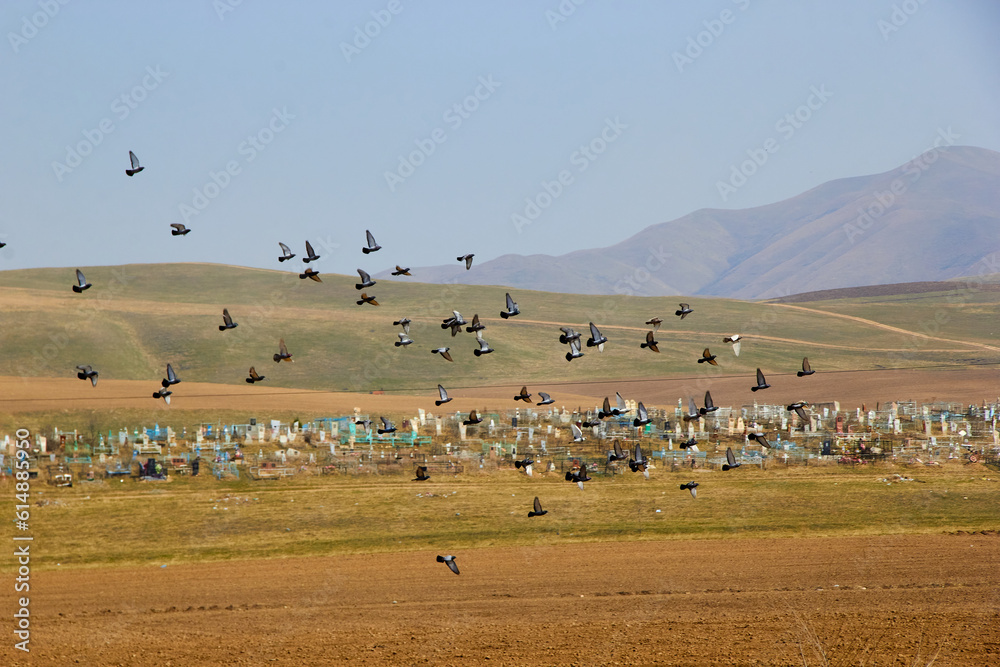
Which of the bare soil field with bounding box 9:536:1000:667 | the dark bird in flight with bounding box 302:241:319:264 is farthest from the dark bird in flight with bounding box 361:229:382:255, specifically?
the bare soil field with bounding box 9:536:1000:667

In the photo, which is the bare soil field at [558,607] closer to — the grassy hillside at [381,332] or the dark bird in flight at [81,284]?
the dark bird in flight at [81,284]

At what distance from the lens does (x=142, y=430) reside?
66750 mm

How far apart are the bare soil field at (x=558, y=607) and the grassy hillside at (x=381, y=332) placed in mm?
68203

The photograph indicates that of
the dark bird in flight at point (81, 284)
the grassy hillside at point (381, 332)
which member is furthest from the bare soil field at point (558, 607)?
the grassy hillside at point (381, 332)

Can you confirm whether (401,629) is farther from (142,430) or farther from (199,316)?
(199,316)

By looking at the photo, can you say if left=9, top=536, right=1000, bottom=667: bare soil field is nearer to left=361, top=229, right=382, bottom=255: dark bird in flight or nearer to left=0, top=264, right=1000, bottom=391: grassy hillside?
left=361, top=229, right=382, bottom=255: dark bird in flight

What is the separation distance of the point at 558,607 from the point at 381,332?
338ft

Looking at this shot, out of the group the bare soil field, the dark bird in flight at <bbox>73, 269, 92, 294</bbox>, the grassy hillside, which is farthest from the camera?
the grassy hillside

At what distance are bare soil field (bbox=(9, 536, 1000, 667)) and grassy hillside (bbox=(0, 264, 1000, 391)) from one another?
2685 inches

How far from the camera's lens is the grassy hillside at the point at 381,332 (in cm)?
11638

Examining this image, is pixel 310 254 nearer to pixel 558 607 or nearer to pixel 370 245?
pixel 370 245

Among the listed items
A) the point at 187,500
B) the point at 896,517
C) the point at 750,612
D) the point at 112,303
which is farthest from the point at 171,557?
the point at 112,303

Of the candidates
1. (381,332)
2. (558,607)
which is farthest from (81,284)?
(381,332)

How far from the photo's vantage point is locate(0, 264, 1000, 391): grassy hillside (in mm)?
116375
